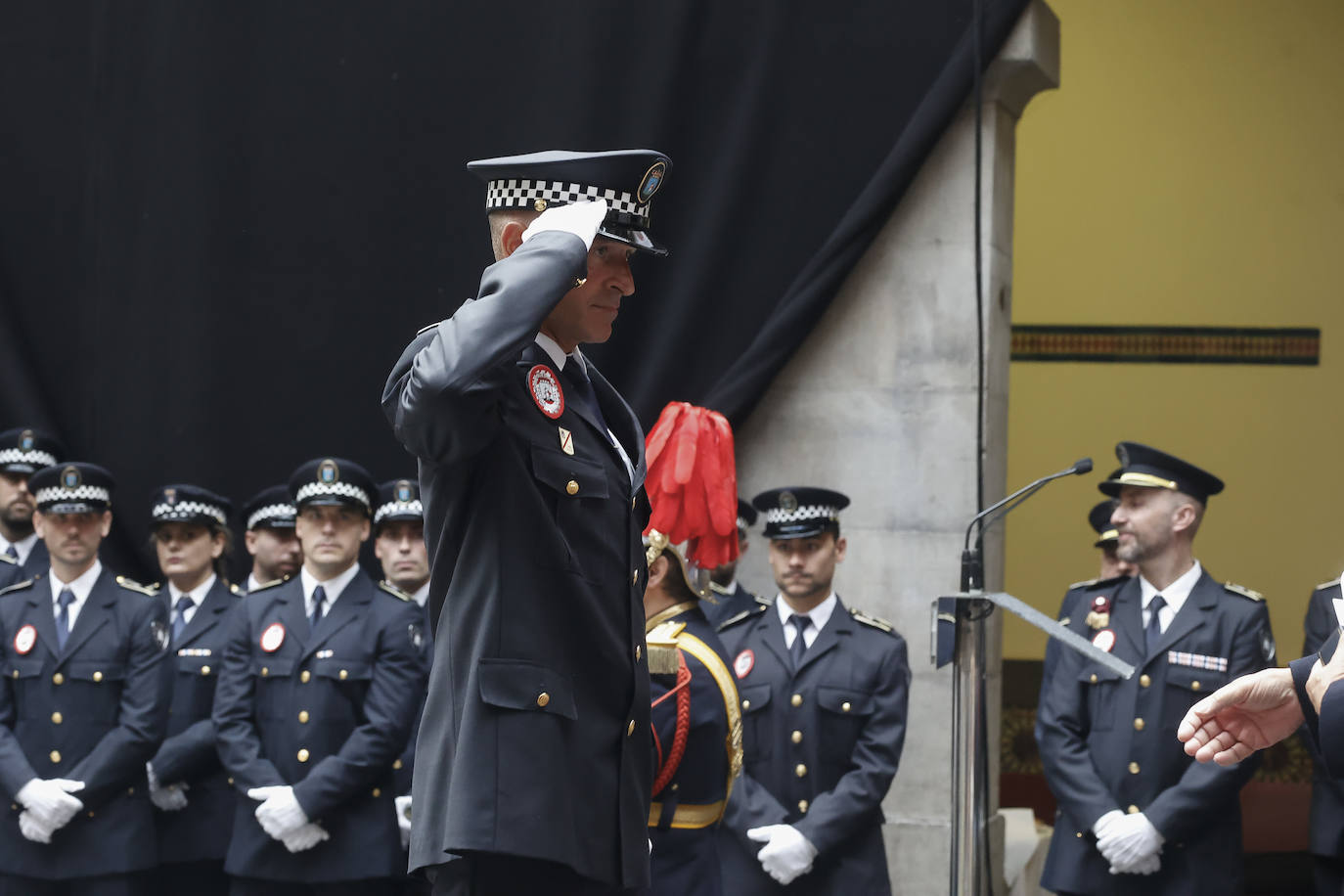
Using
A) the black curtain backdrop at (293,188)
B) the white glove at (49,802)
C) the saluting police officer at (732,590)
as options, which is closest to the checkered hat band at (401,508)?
the black curtain backdrop at (293,188)

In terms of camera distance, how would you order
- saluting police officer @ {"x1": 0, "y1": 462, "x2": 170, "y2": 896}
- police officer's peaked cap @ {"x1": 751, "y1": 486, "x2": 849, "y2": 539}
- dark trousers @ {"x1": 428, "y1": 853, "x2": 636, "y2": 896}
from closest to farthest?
dark trousers @ {"x1": 428, "y1": 853, "x2": 636, "y2": 896} < saluting police officer @ {"x1": 0, "y1": 462, "x2": 170, "y2": 896} < police officer's peaked cap @ {"x1": 751, "y1": 486, "x2": 849, "y2": 539}

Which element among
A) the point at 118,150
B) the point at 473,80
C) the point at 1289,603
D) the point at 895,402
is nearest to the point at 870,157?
the point at 895,402

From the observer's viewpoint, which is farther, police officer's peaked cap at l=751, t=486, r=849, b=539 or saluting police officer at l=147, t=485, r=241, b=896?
saluting police officer at l=147, t=485, r=241, b=896

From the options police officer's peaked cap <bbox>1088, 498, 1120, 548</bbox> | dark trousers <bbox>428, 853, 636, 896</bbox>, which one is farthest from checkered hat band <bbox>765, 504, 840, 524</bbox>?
dark trousers <bbox>428, 853, 636, 896</bbox>

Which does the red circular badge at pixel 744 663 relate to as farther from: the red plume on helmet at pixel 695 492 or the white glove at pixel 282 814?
the white glove at pixel 282 814

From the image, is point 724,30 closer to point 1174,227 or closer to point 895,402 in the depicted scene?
point 895,402

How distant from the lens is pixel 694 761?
339cm

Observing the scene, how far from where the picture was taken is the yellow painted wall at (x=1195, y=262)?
8.08 metres

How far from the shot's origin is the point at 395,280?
Result: 616 cm

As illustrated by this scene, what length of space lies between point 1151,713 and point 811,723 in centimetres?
91

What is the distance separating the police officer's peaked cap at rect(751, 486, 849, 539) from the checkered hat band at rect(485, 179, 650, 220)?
8.51 feet

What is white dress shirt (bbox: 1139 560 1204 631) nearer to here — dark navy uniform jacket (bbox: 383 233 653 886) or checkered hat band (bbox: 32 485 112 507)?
dark navy uniform jacket (bbox: 383 233 653 886)

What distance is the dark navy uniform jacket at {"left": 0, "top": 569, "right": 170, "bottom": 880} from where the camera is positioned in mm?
4742

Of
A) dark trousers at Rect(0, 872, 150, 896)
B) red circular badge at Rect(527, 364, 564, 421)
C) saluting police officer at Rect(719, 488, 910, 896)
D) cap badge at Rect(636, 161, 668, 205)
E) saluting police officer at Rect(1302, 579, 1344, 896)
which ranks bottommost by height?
dark trousers at Rect(0, 872, 150, 896)
